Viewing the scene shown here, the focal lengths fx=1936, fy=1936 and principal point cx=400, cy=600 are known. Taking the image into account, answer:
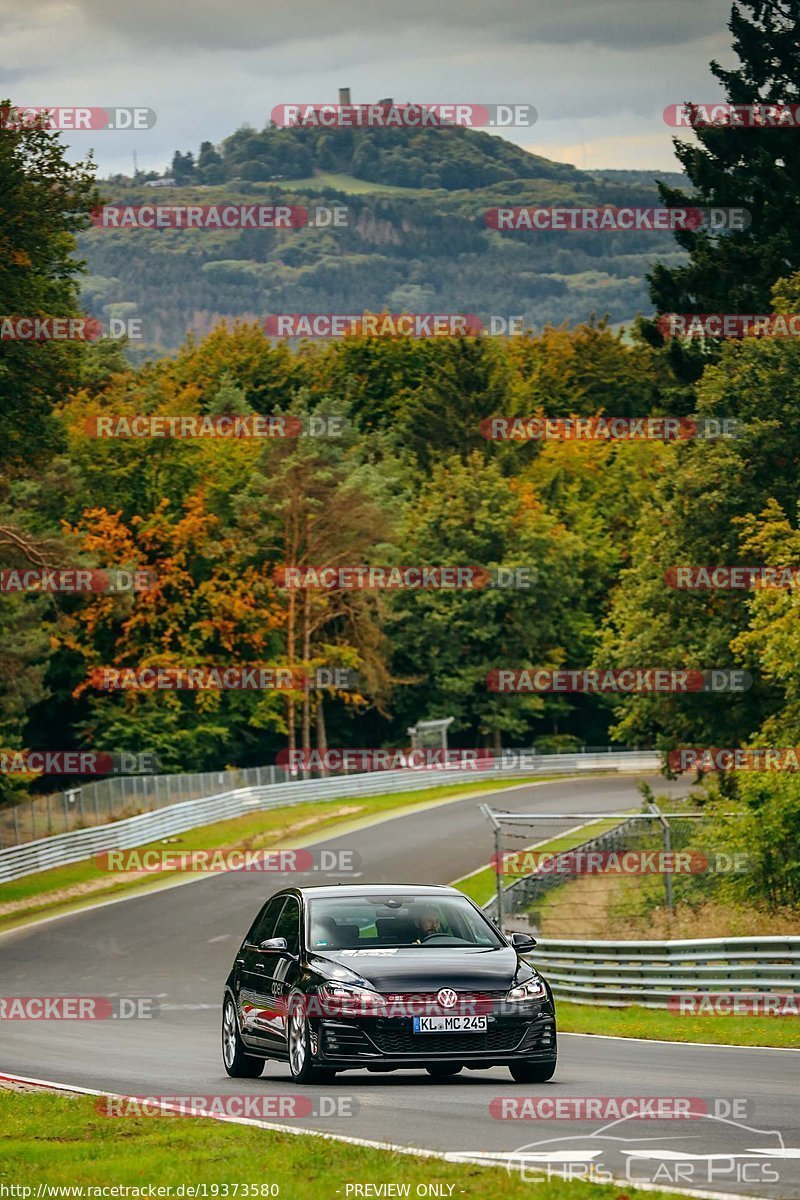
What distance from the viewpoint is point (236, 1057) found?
15797 millimetres

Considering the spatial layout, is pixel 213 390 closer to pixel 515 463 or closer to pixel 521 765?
pixel 515 463

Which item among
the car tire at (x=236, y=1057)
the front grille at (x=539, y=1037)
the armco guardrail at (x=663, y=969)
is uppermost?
the front grille at (x=539, y=1037)

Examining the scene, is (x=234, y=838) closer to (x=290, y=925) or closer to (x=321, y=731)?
(x=321, y=731)

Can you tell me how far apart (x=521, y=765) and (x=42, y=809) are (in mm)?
34319

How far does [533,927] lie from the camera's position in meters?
31.3

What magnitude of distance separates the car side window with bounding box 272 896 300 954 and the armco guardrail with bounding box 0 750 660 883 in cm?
3586

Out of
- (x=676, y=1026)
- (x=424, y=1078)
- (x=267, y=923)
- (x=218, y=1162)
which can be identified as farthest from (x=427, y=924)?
(x=676, y=1026)

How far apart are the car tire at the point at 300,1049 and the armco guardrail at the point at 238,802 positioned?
37.0m

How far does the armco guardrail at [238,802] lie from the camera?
5191cm

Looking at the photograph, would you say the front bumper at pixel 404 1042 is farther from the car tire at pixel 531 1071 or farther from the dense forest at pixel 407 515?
the dense forest at pixel 407 515

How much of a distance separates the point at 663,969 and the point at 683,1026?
112 inches

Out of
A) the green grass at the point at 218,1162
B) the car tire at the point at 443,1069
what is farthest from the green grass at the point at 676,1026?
the green grass at the point at 218,1162

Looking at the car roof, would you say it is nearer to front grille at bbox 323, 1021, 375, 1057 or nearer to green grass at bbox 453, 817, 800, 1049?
front grille at bbox 323, 1021, 375, 1057

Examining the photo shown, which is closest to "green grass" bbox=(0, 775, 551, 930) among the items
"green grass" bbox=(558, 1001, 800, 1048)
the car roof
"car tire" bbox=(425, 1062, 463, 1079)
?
"green grass" bbox=(558, 1001, 800, 1048)
